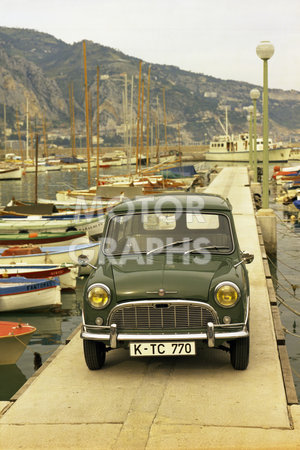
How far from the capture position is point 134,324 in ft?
24.3

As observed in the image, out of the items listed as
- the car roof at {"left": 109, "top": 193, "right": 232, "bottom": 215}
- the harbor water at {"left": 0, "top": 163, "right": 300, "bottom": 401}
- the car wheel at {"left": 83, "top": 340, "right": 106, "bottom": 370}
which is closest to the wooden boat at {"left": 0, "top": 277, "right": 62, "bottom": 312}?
the harbor water at {"left": 0, "top": 163, "right": 300, "bottom": 401}

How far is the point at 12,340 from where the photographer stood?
38.2 feet

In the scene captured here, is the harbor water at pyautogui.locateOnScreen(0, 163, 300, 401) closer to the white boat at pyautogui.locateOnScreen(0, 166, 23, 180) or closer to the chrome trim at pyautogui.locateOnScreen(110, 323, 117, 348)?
the chrome trim at pyautogui.locateOnScreen(110, 323, 117, 348)

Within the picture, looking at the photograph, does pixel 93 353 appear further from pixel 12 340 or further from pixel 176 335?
pixel 12 340

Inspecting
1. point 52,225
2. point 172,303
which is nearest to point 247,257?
point 172,303

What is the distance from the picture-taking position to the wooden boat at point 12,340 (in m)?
11.5

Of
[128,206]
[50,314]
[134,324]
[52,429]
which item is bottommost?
[50,314]

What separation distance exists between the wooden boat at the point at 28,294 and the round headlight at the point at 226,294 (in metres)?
9.46

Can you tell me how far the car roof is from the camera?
8.73 metres

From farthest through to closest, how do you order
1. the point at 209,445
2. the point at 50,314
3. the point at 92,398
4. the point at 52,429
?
the point at 50,314
the point at 92,398
the point at 52,429
the point at 209,445

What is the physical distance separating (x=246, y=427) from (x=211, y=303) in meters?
1.63

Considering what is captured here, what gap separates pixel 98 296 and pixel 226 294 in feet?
4.87

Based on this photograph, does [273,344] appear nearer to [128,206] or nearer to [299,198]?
[128,206]

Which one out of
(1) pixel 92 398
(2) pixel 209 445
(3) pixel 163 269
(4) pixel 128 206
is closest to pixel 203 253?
(3) pixel 163 269
